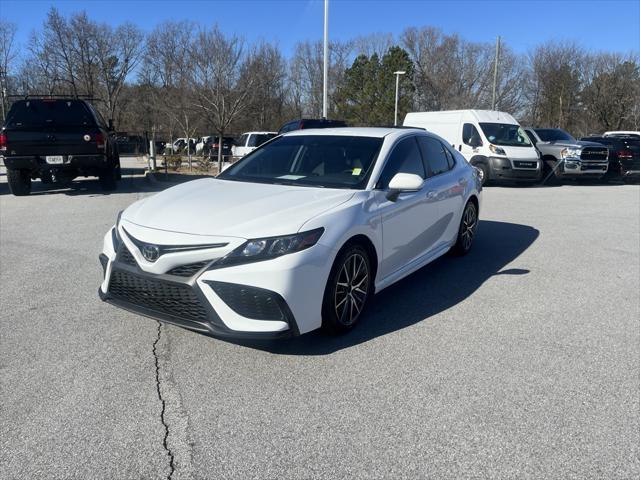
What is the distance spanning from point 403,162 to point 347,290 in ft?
5.08

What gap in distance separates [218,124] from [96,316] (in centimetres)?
1866

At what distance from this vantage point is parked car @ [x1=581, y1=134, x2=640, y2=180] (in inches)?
712

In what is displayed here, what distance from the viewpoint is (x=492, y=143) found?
15477 mm

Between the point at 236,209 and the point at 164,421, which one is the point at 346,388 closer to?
the point at 164,421

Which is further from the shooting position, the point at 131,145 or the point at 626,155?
the point at 131,145

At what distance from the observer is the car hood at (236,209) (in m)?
3.49

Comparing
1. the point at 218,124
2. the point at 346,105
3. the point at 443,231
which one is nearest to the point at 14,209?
the point at 443,231

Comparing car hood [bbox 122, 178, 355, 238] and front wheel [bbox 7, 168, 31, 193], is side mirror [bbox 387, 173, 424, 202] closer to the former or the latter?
car hood [bbox 122, 178, 355, 238]

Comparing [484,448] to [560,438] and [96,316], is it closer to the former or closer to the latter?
[560,438]

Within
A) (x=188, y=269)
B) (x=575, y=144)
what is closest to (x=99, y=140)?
(x=188, y=269)

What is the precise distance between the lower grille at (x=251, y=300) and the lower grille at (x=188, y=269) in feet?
0.41

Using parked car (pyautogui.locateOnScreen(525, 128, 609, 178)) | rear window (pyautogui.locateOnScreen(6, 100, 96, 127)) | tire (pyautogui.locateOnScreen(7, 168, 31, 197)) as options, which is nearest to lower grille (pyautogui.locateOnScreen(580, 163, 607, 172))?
parked car (pyautogui.locateOnScreen(525, 128, 609, 178))

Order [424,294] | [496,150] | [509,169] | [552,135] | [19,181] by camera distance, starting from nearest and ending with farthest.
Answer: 1. [424,294]
2. [19,181]
3. [509,169]
4. [496,150]
5. [552,135]

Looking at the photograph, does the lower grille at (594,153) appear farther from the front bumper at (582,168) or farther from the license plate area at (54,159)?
the license plate area at (54,159)
